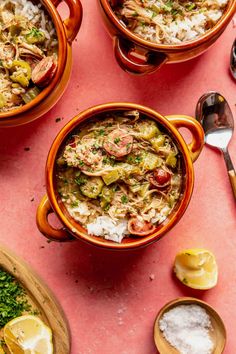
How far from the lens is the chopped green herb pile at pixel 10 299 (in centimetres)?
238

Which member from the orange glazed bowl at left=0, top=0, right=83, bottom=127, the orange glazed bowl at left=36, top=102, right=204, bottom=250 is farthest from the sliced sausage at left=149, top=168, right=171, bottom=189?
the orange glazed bowl at left=0, top=0, right=83, bottom=127

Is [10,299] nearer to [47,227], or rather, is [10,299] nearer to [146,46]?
[47,227]

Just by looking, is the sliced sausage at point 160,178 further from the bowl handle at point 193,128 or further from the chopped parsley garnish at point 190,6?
the chopped parsley garnish at point 190,6

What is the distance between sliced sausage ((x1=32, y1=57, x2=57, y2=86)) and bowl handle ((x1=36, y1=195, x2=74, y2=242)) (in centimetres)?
44

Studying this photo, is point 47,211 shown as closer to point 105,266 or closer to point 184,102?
point 105,266

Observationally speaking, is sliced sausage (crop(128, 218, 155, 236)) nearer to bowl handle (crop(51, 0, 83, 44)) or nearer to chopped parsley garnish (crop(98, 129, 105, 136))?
chopped parsley garnish (crop(98, 129, 105, 136))

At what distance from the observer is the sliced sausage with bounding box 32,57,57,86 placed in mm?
2099

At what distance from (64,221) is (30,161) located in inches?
18.0

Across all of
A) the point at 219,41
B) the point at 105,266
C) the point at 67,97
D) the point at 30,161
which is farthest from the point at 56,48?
the point at 105,266

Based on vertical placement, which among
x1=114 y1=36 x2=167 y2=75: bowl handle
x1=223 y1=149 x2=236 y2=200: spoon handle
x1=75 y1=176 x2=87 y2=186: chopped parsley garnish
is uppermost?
x1=114 y1=36 x2=167 y2=75: bowl handle

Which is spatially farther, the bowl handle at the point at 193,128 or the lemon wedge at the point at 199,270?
the lemon wedge at the point at 199,270

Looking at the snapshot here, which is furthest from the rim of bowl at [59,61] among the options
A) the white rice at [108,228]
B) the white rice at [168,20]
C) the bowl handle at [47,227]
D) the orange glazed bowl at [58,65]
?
the white rice at [108,228]

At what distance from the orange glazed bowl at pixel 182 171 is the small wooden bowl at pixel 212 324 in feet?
1.32

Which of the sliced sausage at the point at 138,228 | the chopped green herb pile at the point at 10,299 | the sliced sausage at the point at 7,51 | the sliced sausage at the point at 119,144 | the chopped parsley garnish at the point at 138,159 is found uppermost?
the sliced sausage at the point at 7,51
